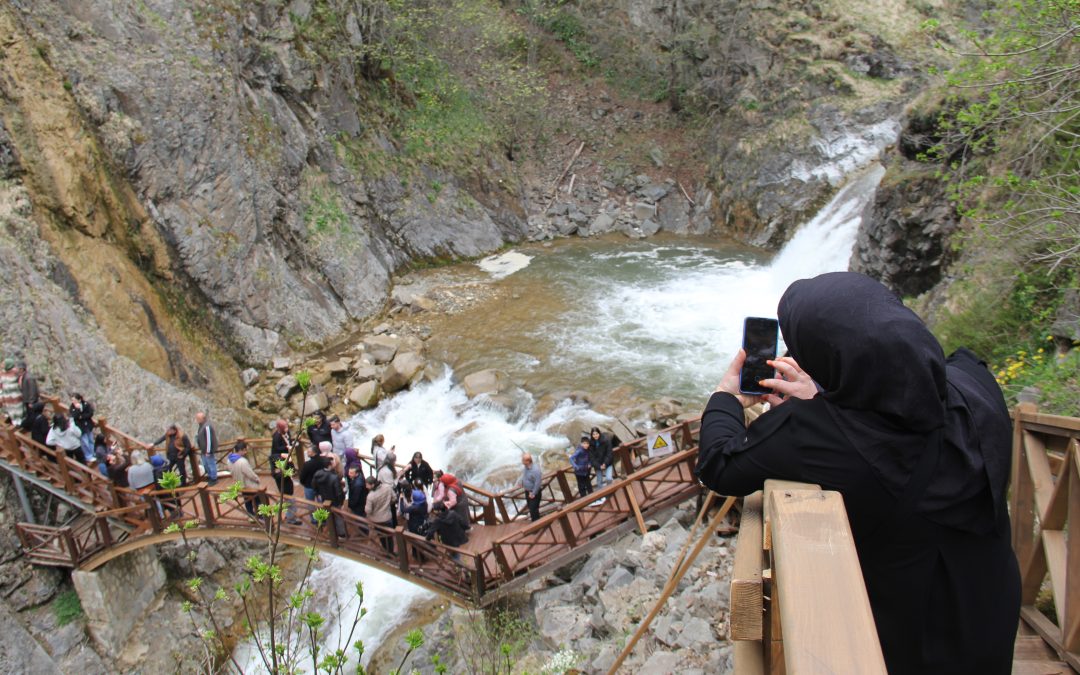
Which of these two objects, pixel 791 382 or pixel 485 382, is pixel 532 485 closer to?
pixel 485 382

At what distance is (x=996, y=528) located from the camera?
70.9 inches

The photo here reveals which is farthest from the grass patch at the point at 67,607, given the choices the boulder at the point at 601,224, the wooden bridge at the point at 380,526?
the boulder at the point at 601,224

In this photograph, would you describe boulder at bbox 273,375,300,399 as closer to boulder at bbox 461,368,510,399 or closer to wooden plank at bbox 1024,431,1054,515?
boulder at bbox 461,368,510,399

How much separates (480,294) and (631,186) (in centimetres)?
1313

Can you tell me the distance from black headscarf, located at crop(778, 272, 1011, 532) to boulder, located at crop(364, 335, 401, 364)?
16597 mm

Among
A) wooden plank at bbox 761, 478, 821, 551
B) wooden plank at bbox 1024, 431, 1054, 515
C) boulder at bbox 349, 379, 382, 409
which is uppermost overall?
wooden plank at bbox 761, 478, 821, 551

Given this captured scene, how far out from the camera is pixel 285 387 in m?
16.1

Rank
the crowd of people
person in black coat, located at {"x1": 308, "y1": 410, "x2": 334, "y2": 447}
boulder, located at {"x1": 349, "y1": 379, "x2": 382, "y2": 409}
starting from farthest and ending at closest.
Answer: boulder, located at {"x1": 349, "y1": 379, "x2": 382, "y2": 409}, person in black coat, located at {"x1": 308, "y1": 410, "x2": 334, "y2": 447}, the crowd of people

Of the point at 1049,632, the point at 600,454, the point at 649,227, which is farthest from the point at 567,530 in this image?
the point at 649,227

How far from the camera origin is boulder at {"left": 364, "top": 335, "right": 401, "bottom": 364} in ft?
58.0

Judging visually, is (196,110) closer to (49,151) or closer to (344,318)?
(49,151)

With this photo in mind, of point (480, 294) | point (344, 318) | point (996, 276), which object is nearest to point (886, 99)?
point (480, 294)

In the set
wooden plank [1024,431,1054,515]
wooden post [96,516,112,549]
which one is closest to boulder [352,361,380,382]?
wooden post [96,516,112,549]

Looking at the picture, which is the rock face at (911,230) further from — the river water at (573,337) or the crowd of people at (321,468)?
the crowd of people at (321,468)
